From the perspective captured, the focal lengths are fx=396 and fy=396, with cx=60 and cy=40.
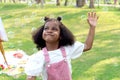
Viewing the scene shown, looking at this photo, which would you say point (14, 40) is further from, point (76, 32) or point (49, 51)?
point (49, 51)

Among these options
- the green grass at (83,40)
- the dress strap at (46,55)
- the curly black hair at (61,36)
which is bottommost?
the green grass at (83,40)

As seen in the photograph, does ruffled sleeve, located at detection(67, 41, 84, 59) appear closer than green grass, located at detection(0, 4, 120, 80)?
Yes

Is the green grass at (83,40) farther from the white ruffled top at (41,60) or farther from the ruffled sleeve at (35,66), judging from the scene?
the ruffled sleeve at (35,66)

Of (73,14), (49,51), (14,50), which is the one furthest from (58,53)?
(73,14)

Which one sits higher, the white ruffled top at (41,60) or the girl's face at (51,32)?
the girl's face at (51,32)

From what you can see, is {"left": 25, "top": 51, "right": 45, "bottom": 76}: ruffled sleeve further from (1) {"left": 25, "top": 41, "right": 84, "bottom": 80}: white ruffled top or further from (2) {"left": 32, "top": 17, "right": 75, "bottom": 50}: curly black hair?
(2) {"left": 32, "top": 17, "right": 75, "bottom": 50}: curly black hair

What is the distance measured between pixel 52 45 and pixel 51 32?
0.47 ft

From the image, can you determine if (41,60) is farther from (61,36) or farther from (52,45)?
(61,36)

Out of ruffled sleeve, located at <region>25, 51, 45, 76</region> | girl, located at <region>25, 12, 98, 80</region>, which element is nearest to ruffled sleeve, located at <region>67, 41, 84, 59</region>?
girl, located at <region>25, 12, 98, 80</region>

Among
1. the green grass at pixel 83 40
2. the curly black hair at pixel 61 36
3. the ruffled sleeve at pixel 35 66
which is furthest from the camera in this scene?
the green grass at pixel 83 40

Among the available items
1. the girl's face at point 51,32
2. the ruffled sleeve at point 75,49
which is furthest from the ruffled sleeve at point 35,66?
the ruffled sleeve at point 75,49

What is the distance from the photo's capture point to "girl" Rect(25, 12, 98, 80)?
11.6 ft

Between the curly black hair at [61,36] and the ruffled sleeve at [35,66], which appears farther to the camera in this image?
the curly black hair at [61,36]

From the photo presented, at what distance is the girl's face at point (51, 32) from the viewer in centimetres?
357
